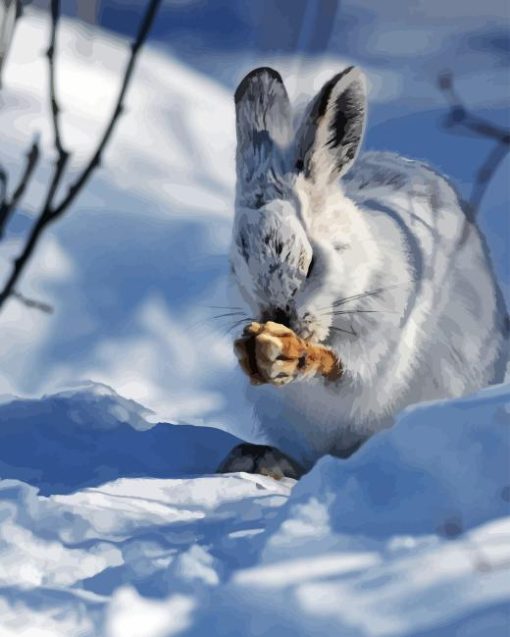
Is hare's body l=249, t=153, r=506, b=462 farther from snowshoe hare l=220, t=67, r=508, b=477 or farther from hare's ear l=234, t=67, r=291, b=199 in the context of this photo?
hare's ear l=234, t=67, r=291, b=199

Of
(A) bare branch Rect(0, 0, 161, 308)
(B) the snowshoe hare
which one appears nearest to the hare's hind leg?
(B) the snowshoe hare

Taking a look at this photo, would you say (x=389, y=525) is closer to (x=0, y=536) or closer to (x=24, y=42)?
(x=0, y=536)

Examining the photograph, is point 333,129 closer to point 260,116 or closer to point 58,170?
point 260,116

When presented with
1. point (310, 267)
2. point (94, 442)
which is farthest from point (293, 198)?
point (94, 442)

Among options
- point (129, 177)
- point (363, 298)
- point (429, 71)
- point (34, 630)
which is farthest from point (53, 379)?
point (429, 71)

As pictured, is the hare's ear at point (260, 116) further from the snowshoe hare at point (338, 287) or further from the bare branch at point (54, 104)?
the bare branch at point (54, 104)

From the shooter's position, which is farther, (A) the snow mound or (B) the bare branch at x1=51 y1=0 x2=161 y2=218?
(A) the snow mound

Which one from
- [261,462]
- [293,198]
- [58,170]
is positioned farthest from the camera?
[261,462]

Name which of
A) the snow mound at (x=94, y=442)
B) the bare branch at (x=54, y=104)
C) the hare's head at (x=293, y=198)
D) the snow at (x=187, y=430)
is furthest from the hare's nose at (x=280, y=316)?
the bare branch at (x=54, y=104)
